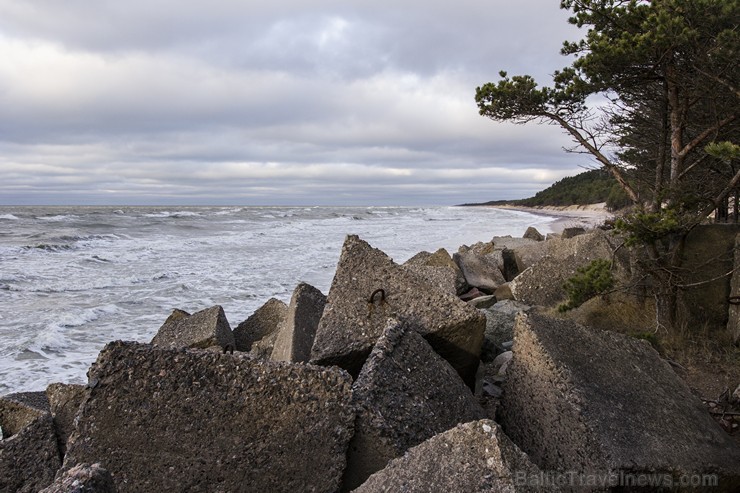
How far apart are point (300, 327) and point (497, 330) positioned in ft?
8.58

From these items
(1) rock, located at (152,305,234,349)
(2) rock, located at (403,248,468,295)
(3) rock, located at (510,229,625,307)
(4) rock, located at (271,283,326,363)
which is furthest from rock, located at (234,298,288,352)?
(3) rock, located at (510,229,625,307)

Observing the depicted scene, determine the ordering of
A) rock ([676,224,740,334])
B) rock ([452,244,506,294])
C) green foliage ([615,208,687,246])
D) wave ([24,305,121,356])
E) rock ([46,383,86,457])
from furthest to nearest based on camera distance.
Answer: rock ([452,244,506,294]), wave ([24,305,121,356]), rock ([676,224,740,334]), green foliage ([615,208,687,246]), rock ([46,383,86,457])

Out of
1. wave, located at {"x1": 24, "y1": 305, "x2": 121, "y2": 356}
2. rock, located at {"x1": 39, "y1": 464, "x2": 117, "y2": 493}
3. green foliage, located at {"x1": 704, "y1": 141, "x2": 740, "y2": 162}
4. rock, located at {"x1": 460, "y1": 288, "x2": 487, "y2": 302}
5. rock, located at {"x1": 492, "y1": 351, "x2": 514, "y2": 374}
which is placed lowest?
wave, located at {"x1": 24, "y1": 305, "x2": 121, "y2": 356}

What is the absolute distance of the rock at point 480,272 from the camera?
31.5 feet

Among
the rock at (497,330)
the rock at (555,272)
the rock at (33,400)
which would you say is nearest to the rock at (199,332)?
the rock at (33,400)

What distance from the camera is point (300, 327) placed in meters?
4.27

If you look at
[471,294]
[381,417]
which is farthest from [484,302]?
[381,417]

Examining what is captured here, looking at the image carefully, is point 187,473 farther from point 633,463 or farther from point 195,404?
point 633,463

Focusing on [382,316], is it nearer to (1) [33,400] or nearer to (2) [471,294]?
(1) [33,400]

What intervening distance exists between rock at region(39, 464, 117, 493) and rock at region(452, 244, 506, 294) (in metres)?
8.17

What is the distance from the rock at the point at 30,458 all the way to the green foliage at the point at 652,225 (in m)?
5.21

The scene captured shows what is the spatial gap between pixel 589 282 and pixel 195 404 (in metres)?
4.51

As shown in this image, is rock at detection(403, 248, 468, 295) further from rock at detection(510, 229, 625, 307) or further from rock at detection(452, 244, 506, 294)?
rock at detection(510, 229, 625, 307)

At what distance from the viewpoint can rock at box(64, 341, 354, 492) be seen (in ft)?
8.05
